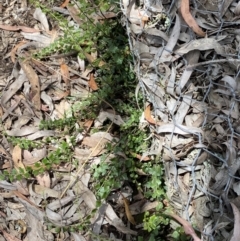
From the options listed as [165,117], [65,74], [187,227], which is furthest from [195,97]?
[65,74]

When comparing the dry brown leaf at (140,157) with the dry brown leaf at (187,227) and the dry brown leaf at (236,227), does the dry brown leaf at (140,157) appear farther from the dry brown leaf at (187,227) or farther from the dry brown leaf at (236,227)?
the dry brown leaf at (236,227)

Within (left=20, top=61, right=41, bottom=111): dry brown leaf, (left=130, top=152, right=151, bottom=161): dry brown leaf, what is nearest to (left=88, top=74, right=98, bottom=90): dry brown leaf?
(left=20, top=61, right=41, bottom=111): dry brown leaf

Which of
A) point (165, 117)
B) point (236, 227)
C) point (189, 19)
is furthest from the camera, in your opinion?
point (165, 117)

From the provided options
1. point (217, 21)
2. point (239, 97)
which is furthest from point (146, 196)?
point (217, 21)

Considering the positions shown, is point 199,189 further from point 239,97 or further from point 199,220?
point 239,97

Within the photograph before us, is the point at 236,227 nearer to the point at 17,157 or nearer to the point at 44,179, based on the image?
the point at 44,179

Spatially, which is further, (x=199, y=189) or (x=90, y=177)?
(x=90, y=177)

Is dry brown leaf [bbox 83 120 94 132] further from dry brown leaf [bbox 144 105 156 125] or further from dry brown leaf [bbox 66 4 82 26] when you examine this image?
dry brown leaf [bbox 66 4 82 26]
